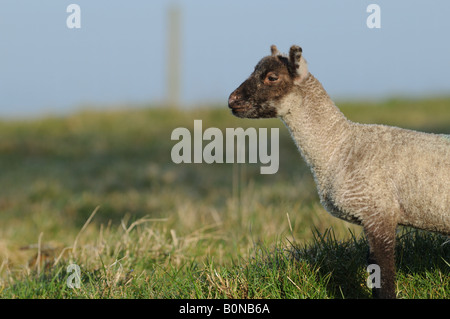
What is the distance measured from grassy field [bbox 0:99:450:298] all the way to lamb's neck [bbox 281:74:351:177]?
75 centimetres

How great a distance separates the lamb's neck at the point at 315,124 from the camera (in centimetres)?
388

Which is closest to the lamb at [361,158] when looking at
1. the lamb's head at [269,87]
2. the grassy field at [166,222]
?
the lamb's head at [269,87]

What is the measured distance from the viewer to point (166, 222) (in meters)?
7.39

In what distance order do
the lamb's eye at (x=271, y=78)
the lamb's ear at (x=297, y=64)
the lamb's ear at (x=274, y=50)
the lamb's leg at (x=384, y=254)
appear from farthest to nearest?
the lamb's ear at (x=274, y=50) → the lamb's eye at (x=271, y=78) → the lamb's ear at (x=297, y=64) → the lamb's leg at (x=384, y=254)

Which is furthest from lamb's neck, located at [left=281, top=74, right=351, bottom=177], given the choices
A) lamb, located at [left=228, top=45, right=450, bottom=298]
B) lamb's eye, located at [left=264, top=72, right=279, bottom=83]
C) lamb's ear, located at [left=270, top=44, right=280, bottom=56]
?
lamb's ear, located at [left=270, top=44, right=280, bottom=56]

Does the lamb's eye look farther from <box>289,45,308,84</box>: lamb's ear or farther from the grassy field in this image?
the grassy field

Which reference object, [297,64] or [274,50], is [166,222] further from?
[297,64]

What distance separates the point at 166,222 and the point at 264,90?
389cm

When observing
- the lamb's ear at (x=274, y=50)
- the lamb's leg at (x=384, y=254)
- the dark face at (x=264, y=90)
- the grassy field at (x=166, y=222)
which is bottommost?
the grassy field at (x=166, y=222)

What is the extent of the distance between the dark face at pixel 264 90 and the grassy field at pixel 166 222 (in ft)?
3.56

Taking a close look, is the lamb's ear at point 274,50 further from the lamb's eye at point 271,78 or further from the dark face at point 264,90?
the lamb's eye at point 271,78

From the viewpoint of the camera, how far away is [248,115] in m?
3.90

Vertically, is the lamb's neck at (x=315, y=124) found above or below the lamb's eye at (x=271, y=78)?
below
